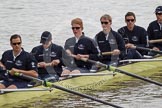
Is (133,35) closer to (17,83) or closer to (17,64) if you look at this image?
(17,64)

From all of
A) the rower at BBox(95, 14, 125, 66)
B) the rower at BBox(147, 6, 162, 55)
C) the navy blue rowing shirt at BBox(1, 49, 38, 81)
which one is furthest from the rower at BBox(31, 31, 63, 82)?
the rower at BBox(147, 6, 162, 55)

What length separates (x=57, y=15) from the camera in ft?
118

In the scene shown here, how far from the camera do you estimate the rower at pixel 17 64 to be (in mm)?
16328

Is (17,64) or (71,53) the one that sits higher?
(71,53)

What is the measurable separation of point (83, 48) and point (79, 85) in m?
1.18

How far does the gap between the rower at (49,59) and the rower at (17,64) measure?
35.4 inches

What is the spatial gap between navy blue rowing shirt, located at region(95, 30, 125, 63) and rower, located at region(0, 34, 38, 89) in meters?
3.51

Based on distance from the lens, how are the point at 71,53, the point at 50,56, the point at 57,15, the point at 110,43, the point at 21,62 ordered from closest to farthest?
the point at 21,62 < the point at 50,56 < the point at 71,53 < the point at 110,43 < the point at 57,15

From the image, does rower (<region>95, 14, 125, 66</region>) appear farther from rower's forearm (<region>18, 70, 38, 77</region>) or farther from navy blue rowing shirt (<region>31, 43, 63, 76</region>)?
rower's forearm (<region>18, 70, 38, 77</region>)

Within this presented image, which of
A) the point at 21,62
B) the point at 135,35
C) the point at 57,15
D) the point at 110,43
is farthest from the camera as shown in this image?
the point at 57,15

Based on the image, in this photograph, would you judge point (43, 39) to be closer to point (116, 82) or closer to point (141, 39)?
point (116, 82)

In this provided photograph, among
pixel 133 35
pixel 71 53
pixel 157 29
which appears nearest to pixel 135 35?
pixel 133 35

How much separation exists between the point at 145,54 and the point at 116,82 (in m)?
2.29

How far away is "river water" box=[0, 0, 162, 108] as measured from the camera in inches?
1190
